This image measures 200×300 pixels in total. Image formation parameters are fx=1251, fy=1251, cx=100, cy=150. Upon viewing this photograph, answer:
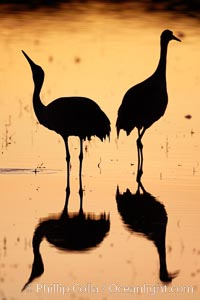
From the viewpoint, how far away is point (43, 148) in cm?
1995

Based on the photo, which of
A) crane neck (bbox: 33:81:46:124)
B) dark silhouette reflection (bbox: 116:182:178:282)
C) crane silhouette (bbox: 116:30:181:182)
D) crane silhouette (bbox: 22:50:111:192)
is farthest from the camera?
crane silhouette (bbox: 116:30:181:182)

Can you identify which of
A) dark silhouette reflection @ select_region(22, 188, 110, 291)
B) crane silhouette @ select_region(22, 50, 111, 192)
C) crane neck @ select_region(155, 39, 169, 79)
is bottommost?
dark silhouette reflection @ select_region(22, 188, 110, 291)

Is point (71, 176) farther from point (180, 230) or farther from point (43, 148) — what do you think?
point (180, 230)

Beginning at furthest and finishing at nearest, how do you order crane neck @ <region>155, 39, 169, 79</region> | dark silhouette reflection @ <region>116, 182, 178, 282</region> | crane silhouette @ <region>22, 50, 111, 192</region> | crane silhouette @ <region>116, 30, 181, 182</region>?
crane neck @ <region>155, 39, 169, 79</region>, crane silhouette @ <region>116, 30, 181, 182</region>, crane silhouette @ <region>22, 50, 111, 192</region>, dark silhouette reflection @ <region>116, 182, 178, 282</region>

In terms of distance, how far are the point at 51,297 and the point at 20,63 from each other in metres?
16.6

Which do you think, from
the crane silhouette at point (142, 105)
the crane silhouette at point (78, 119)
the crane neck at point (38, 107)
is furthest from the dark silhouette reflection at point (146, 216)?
the crane silhouette at point (142, 105)

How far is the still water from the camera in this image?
11656 millimetres

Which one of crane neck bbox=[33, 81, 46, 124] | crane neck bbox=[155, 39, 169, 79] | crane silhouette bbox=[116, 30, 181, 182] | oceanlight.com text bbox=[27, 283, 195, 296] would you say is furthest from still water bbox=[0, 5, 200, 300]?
crane neck bbox=[155, 39, 169, 79]

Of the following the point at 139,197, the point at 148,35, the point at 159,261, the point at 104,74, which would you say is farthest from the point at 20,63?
the point at 159,261

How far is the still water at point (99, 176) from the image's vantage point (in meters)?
11.7

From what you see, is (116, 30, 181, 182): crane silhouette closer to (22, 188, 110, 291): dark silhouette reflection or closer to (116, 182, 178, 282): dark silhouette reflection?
(116, 182, 178, 282): dark silhouette reflection

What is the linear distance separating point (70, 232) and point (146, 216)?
1.38m

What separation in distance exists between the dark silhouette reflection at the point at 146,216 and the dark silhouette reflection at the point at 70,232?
0.33m

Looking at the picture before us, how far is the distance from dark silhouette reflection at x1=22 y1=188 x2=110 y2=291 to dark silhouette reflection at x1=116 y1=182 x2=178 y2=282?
33 centimetres
